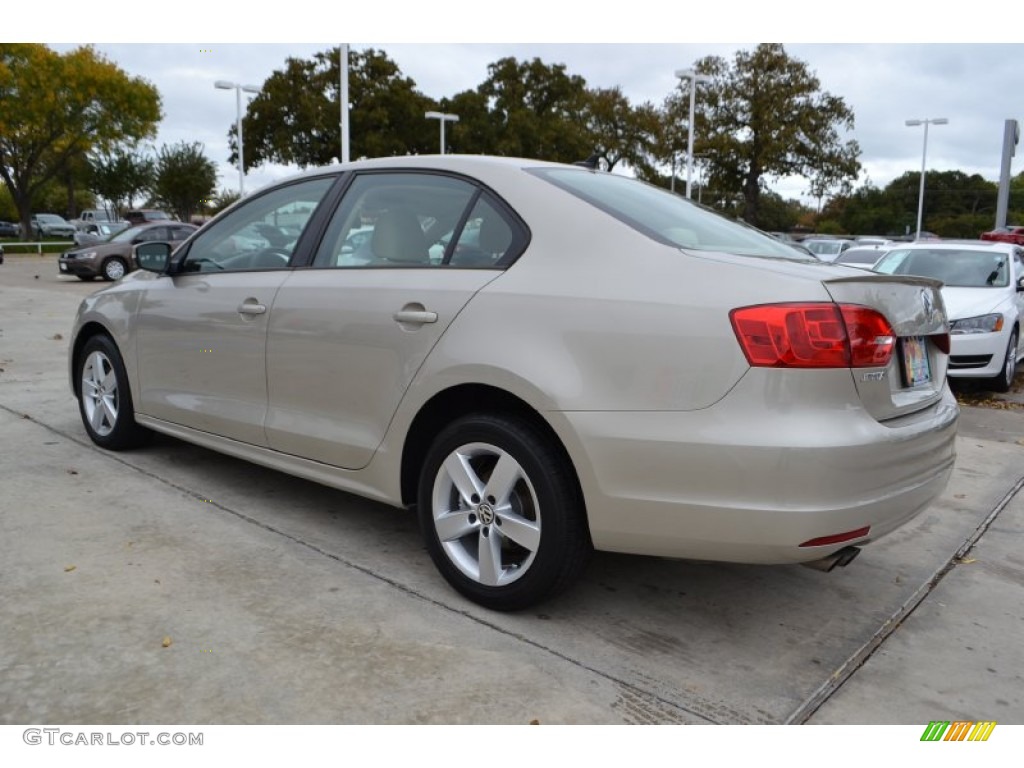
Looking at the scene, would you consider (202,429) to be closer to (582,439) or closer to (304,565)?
(304,565)

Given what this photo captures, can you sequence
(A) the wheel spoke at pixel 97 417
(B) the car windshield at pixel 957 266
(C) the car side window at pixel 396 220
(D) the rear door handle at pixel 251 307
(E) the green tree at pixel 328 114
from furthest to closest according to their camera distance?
(E) the green tree at pixel 328 114, (B) the car windshield at pixel 957 266, (A) the wheel spoke at pixel 97 417, (D) the rear door handle at pixel 251 307, (C) the car side window at pixel 396 220

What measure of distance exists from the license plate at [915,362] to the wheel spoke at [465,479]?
146cm

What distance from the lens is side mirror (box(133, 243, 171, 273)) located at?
4.54 m

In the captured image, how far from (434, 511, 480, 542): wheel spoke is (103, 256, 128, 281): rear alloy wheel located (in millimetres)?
19238

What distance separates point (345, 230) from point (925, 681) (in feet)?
8.90

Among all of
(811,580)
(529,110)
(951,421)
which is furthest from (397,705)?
(529,110)

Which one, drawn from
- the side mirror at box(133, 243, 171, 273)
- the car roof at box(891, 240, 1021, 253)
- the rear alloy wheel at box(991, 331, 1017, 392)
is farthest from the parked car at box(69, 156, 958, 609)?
the car roof at box(891, 240, 1021, 253)

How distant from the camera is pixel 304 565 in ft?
11.4

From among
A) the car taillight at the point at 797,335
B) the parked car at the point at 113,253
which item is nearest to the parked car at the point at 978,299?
the car taillight at the point at 797,335

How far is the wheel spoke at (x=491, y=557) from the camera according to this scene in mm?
3027

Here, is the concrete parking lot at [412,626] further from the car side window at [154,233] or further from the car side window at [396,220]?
the car side window at [154,233]

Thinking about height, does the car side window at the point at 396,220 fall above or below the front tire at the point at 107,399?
above

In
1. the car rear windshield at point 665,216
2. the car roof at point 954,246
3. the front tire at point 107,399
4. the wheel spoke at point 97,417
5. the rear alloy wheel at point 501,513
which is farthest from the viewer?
the car roof at point 954,246
